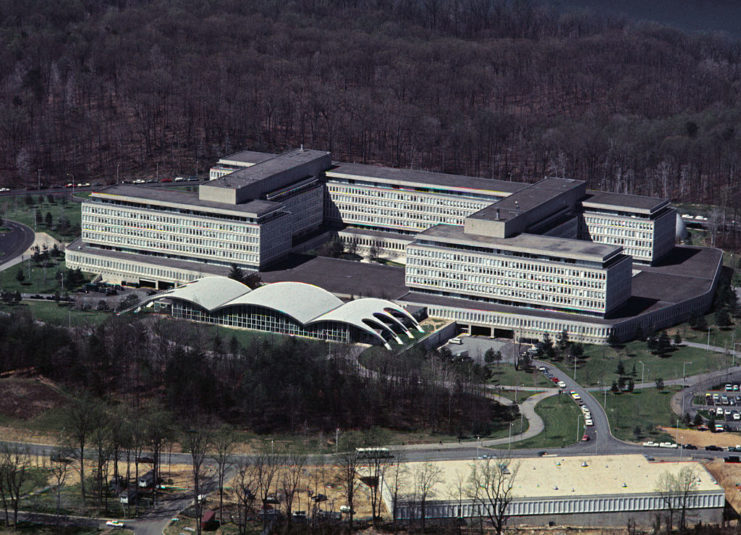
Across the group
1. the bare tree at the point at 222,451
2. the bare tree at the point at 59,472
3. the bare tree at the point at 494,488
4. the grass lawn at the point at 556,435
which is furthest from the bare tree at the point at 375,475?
the bare tree at the point at 59,472

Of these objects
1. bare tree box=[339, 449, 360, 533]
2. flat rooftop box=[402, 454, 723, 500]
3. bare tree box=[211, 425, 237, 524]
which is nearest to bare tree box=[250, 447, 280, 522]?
bare tree box=[211, 425, 237, 524]

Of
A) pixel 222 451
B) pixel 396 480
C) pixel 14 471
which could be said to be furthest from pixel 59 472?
pixel 396 480

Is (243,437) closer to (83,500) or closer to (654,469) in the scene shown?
(83,500)

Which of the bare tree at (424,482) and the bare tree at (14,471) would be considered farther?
the bare tree at (424,482)

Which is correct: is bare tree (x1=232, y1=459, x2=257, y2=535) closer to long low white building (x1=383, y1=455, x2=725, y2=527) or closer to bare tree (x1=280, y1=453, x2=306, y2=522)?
bare tree (x1=280, y1=453, x2=306, y2=522)

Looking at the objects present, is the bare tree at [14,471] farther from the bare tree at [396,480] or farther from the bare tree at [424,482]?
the bare tree at [424,482]

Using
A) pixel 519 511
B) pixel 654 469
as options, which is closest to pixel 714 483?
pixel 654 469
